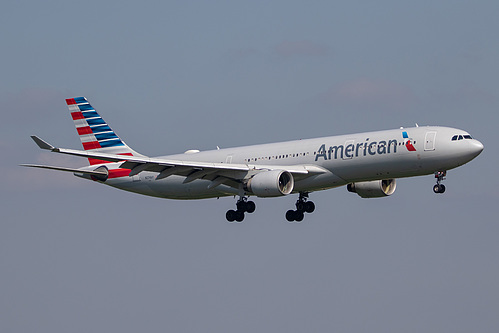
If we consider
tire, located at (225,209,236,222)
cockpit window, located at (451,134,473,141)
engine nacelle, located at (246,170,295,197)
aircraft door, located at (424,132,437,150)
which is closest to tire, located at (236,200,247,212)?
tire, located at (225,209,236,222)

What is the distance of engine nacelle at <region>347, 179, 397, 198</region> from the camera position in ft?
212

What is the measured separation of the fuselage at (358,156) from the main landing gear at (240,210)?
0.83 m

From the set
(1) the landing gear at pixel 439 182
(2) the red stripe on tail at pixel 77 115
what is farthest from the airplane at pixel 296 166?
(2) the red stripe on tail at pixel 77 115

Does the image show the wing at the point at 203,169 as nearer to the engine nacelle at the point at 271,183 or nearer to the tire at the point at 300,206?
the engine nacelle at the point at 271,183

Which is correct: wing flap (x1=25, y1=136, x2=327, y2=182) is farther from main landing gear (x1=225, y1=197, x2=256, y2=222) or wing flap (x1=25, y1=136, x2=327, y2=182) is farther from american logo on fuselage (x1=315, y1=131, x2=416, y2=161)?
main landing gear (x1=225, y1=197, x2=256, y2=222)

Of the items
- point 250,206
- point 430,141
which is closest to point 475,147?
point 430,141

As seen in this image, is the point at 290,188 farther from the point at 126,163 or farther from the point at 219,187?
the point at 126,163

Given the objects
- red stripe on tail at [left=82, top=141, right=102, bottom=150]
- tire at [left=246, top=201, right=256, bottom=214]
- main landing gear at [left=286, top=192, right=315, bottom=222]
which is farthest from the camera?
red stripe on tail at [left=82, top=141, right=102, bottom=150]

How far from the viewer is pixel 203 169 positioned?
5988 centimetres

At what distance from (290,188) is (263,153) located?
4230 mm

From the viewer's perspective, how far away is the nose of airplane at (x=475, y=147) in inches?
2224

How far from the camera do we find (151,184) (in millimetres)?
66562

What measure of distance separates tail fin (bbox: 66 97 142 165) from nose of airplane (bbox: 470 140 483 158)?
24.8 meters

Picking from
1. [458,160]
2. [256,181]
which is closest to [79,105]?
[256,181]
